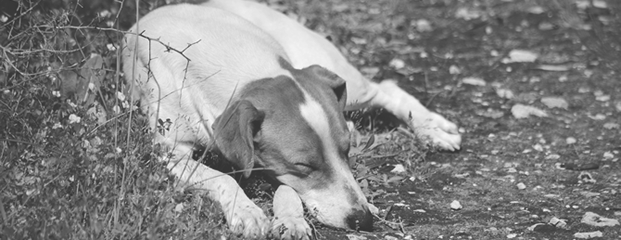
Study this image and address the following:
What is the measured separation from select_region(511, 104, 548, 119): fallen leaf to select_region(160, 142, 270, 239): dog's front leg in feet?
9.05

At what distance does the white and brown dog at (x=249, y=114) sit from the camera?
394cm

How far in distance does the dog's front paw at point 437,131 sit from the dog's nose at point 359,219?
1.52 meters

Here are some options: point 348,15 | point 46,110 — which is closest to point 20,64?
point 46,110

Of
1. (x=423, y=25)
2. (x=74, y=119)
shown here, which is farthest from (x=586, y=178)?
(x=423, y=25)

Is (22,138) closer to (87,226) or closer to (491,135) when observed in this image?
(87,226)

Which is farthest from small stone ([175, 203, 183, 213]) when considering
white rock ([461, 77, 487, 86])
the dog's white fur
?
white rock ([461, 77, 487, 86])

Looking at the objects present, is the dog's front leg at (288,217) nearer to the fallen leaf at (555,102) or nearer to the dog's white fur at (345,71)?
the dog's white fur at (345,71)

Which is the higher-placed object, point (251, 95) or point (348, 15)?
point (251, 95)

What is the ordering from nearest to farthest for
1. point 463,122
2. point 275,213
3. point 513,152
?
point 275,213 → point 513,152 → point 463,122

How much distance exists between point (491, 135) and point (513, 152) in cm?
33

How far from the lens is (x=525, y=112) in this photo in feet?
19.6

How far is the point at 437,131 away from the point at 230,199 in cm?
194

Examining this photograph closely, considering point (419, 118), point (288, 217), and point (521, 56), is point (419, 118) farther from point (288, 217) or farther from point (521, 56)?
point (521, 56)

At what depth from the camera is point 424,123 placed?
5.51m
